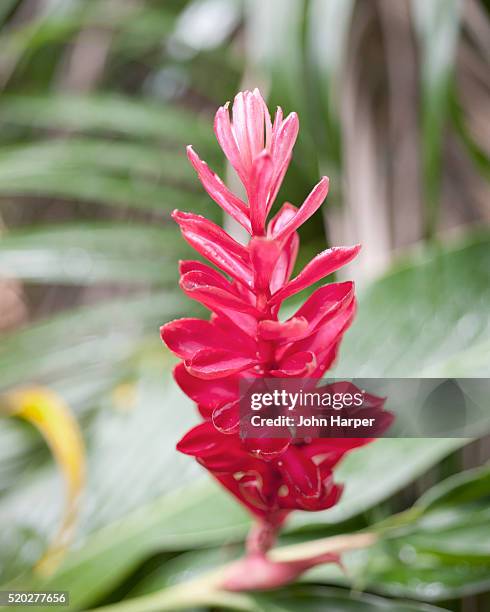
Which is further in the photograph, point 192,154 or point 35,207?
point 35,207

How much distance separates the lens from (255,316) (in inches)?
6.0

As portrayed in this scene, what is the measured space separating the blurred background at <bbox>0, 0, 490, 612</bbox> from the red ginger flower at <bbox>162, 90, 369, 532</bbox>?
74 millimetres

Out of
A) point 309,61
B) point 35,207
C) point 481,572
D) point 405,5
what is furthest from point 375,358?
point 35,207

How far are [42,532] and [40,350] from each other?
15 centimetres

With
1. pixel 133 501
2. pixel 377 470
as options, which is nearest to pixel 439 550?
pixel 377 470

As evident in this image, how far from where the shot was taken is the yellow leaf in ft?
0.97

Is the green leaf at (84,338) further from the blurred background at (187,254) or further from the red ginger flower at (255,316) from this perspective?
the red ginger flower at (255,316)

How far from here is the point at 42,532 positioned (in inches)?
12.8

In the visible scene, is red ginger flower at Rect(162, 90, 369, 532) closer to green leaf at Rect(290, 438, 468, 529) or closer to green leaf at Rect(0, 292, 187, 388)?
green leaf at Rect(290, 438, 468, 529)

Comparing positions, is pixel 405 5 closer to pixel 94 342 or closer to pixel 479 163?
pixel 479 163

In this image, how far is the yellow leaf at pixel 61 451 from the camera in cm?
30

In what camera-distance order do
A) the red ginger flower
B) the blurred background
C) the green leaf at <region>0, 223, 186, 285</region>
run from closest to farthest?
the red ginger flower, the blurred background, the green leaf at <region>0, 223, 186, 285</region>

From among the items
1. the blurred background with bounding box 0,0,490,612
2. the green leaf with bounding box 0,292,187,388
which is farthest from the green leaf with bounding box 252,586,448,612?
the green leaf with bounding box 0,292,187,388

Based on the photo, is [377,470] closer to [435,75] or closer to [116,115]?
[435,75]
